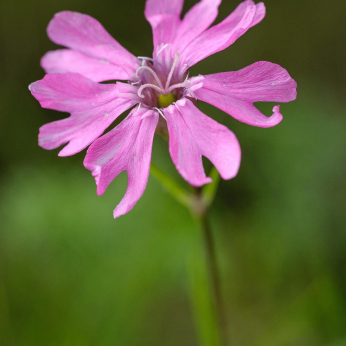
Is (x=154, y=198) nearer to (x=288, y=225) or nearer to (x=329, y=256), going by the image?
(x=288, y=225)

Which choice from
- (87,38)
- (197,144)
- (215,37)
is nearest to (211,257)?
(197,144)

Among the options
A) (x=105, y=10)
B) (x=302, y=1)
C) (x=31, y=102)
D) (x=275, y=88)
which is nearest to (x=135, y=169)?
(x=275, y=88)

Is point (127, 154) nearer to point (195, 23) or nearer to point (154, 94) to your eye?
point (154, 94)

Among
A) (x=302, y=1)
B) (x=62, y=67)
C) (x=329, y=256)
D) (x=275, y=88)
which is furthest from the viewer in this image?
(x=302, y=1)

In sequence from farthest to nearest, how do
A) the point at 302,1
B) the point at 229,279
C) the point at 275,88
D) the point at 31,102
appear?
the point at 302,1 → the point at 31,102 → the point at 229,279 → the point at 275,88

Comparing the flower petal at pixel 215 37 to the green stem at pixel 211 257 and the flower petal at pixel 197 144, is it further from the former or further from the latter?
the green stem at pixel 211 257

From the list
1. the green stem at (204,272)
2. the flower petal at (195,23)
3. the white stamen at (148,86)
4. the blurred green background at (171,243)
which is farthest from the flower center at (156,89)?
the blurred green background at (171,243)
